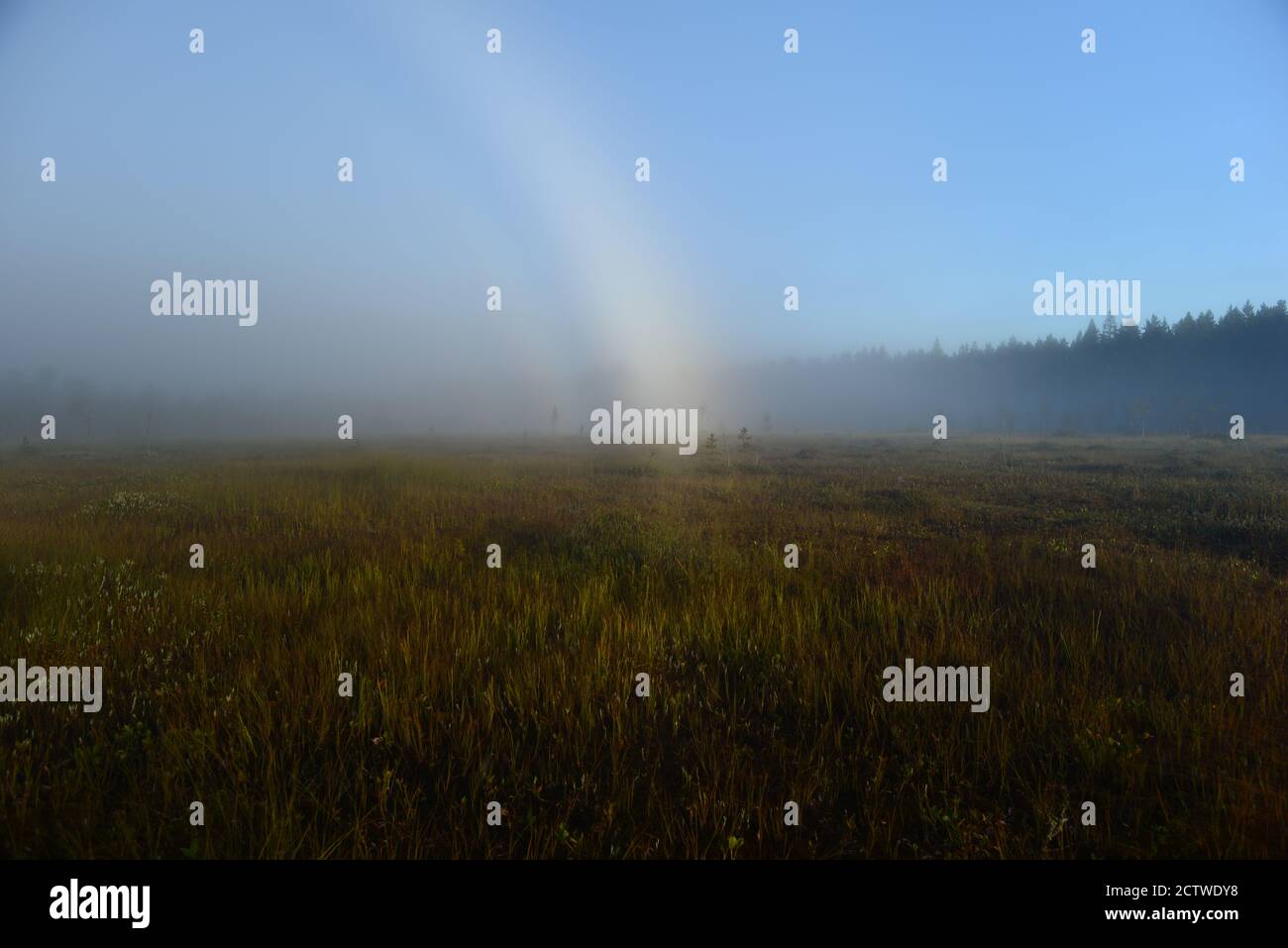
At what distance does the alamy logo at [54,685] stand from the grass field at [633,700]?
4.7 inches

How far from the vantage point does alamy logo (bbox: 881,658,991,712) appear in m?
3.57

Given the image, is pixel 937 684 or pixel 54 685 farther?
pixel 937 684

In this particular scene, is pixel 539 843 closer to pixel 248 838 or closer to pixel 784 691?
pixel 248 838

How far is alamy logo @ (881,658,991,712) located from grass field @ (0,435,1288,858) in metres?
0.12

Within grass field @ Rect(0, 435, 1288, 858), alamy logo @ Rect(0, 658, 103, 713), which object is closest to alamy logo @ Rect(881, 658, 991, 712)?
grass field @ Rect(0, 435, 1288, 858)

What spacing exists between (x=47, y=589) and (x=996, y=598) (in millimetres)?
10843

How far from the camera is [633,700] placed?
3.41m

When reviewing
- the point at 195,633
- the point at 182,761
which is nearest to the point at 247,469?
the point at 195,633
